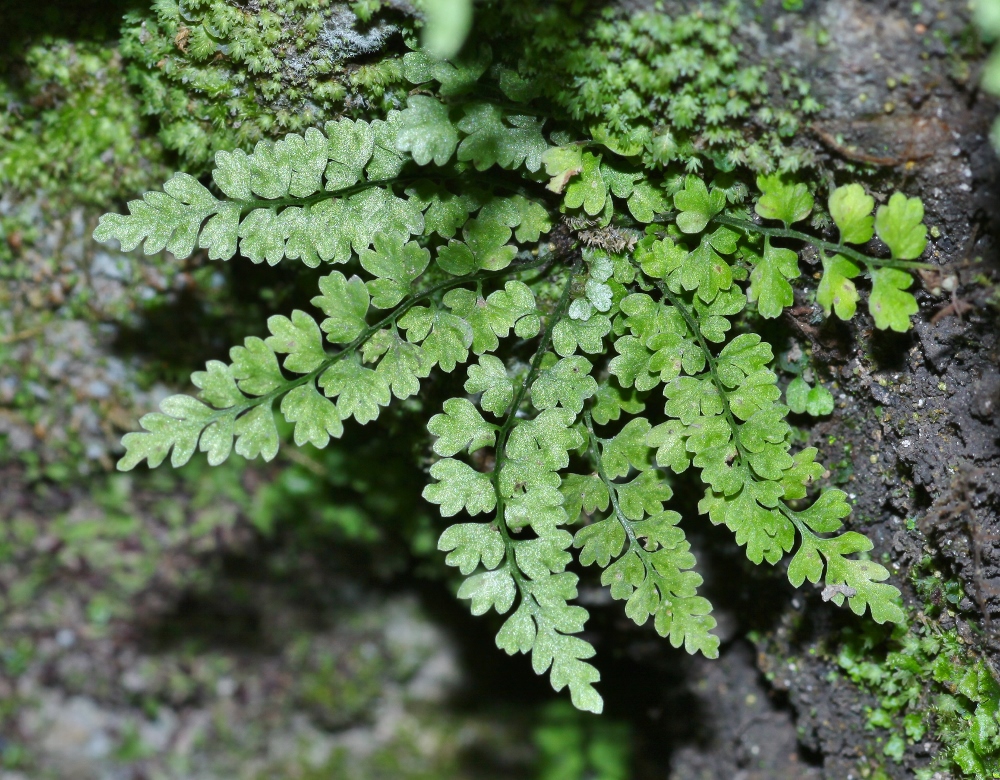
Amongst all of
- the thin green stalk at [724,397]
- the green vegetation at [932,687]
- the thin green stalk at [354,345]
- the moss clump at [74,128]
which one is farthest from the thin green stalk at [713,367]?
the moss clump at [74,128]

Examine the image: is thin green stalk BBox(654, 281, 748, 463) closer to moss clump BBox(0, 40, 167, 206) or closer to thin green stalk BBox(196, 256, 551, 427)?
thin green stalk BBox(196, 256, 551, 427)

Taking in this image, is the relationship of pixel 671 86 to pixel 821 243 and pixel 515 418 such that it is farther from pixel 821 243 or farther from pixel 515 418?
pixel 515 418

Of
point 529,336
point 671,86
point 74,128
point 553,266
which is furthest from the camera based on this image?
point 74,128

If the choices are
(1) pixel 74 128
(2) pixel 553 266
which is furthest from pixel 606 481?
(1) pixel 74 128

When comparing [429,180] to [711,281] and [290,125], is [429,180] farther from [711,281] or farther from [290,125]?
[711,281]

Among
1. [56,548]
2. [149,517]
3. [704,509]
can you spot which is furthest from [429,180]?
[56,548]

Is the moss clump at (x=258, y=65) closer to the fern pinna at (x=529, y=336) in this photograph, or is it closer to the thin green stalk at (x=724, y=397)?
the fern pinna at (x=529, y=336)
